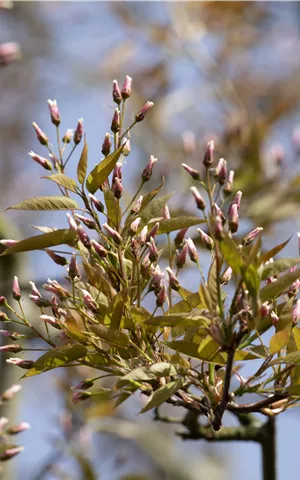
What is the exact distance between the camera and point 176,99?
448 cm

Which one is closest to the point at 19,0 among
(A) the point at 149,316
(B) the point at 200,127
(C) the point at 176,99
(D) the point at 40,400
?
(B) the point at 200,127

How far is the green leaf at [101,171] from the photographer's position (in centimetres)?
126

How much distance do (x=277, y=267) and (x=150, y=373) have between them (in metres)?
0.25

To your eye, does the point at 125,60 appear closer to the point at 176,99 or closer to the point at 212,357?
the point at 176,99

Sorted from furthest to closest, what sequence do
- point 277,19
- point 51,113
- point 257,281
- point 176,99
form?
1. point 277,19
2. point 176,99
3. point 51,113
4. point 257,281


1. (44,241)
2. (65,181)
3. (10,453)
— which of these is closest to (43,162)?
(65,181)

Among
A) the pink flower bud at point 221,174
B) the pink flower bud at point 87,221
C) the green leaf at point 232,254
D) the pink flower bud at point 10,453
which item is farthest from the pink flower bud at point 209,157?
the pink flower bud at point 10,453

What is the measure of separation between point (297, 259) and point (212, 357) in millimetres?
203

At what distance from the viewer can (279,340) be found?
117 cm

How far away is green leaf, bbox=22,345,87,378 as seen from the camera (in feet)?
3.93

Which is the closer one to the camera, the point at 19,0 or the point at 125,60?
the point at 125,60

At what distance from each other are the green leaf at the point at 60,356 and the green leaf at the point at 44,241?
0.59 feet

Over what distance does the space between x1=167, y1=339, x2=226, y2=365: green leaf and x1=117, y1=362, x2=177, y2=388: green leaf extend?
38mm

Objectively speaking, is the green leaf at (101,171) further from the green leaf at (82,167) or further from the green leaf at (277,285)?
the green leaf at (277,285)
